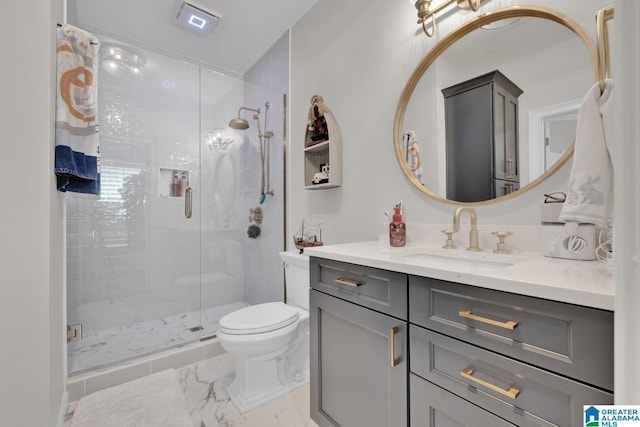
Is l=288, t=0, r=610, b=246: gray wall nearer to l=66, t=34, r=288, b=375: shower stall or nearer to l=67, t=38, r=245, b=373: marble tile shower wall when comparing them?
l=66, t=34, r=288, b=375: shower stall

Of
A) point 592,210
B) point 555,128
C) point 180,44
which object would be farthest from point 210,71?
point 592,210

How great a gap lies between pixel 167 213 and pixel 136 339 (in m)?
1.09

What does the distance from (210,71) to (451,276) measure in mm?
2890

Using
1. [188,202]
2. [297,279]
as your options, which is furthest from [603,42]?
[188,202]

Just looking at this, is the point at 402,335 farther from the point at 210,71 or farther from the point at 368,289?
the point at 210,71

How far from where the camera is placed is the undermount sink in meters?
1.00

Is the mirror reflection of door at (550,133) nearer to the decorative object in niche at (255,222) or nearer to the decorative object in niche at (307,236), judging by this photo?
the decorative object in niche at (307,236)

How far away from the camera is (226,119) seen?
287 cm

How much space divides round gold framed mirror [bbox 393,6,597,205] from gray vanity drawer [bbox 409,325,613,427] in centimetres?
71

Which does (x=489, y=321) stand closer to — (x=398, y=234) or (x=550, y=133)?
(x=398, y=234)

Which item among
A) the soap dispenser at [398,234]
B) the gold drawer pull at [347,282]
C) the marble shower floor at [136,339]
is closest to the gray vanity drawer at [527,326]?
the gold drawer pull at [347,282]

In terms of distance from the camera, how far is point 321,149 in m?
1.99

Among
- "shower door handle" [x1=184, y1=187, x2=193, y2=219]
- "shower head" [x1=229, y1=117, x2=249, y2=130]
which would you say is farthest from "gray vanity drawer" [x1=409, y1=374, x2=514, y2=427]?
"shower head" [x1=229, y1=117, x2=249, y2=130]

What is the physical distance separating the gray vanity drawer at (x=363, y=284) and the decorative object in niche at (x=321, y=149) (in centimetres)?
75
